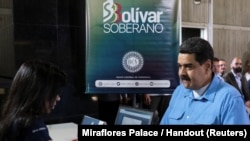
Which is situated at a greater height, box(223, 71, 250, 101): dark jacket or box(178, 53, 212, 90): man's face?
box(178, 53, 212, 90): man's face

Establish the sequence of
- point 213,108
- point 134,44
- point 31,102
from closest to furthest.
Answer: point 31,102, point 213,108, point 134,44

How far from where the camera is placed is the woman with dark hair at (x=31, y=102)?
121 cm

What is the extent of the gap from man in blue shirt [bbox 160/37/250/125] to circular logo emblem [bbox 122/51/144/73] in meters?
1.27

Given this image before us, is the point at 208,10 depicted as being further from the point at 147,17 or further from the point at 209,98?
the point at 209,98

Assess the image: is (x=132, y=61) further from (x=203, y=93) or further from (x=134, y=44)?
(x=203, y=93)

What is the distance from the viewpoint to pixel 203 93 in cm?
151

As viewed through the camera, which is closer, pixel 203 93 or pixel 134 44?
pixel 203 93

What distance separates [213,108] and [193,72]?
0.62 ft

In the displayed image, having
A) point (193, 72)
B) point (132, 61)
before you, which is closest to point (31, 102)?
point (193, 72)

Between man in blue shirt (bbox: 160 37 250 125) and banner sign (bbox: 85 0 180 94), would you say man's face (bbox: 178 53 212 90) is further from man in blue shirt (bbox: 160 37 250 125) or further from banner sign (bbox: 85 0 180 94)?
banner sign (bbox: 85 0 180 94)

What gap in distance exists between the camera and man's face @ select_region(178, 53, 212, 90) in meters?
1.49

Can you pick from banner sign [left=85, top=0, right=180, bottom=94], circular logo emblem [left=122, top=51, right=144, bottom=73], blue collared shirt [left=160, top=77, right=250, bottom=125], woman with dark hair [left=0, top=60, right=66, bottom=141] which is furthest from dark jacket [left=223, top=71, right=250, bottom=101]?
woman with dark hair [left=0, top=60, right=66, bottom=141]

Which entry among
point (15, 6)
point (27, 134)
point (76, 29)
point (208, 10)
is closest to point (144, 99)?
point (76, 29)

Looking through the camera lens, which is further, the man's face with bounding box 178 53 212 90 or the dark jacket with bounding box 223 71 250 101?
the dark jacket with bounding box 223 71 250 101
